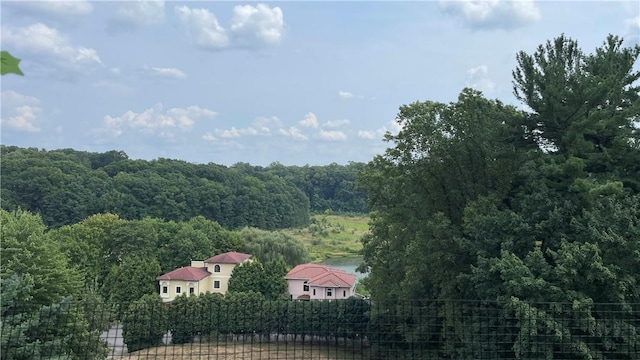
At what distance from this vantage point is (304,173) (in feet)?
253

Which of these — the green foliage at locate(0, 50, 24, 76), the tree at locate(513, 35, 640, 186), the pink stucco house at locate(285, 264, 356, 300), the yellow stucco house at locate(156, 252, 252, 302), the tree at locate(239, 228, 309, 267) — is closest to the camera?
the green foliage at locate(0, 50, 24, 76)

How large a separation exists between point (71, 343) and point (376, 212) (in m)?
9.21

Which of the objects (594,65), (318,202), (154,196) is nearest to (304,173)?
(318,202)

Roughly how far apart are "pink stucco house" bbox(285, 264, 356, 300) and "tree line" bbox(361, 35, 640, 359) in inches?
519

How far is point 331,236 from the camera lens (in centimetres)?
5294

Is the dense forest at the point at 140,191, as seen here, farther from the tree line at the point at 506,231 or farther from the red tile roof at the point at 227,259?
the tree line at the point at 506,231

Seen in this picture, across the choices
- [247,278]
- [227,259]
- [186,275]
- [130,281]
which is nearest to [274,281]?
[247,278]

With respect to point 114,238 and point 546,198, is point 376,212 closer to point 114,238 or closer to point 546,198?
point 546,198

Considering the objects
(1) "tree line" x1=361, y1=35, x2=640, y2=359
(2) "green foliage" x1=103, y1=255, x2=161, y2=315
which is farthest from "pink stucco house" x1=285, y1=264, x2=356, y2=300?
(1) "tree line" x1=361, y1=35, x2=640, y2=359

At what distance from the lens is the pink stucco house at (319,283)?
25562mm

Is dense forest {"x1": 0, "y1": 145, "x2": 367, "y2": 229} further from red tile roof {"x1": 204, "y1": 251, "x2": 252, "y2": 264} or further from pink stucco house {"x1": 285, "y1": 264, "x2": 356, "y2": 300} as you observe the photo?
red tile roof {"x1": 204, "y1": 251, "x2": 252, "y2": 264}

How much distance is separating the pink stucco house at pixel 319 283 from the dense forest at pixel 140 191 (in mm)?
9300

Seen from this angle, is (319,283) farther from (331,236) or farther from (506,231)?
(331,236)

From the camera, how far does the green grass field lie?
4703 centimetres
